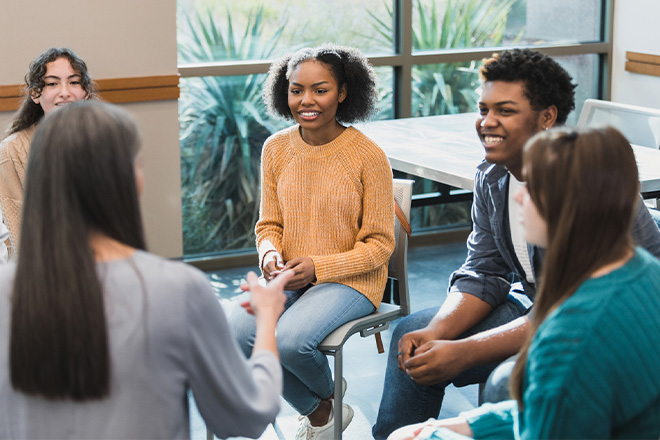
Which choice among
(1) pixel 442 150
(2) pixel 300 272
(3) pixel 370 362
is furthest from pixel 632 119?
(2) pixel 300 272

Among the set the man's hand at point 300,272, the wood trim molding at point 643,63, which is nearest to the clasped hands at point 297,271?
the man's hand at point 300,272

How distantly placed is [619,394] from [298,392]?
4.20 feet

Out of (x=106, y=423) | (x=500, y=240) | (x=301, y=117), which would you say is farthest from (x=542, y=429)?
(x=301, y=117)

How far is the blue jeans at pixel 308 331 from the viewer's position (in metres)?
2.28

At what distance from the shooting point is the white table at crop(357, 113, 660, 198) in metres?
3.04

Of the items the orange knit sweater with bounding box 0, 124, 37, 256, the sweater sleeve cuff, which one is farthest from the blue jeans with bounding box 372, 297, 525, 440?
the orange knit sweater with bounding box 0, 124, 37, 256

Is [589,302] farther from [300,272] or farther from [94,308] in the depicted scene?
[300,272]

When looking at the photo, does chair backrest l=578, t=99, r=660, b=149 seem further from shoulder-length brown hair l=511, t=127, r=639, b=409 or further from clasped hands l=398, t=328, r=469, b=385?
shoulder-length brown hair l=511, t=127, r=639, b=409

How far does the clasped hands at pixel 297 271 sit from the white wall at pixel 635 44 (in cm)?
334

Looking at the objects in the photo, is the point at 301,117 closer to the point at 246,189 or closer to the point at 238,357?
the point at 238,357

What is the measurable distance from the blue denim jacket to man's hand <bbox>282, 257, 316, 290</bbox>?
0.41 meters

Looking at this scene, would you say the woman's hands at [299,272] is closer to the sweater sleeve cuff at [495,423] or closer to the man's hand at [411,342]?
the man's hand at [411,342]

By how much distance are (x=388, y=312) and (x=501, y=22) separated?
121 inches

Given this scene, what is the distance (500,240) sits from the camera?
2.32 meters
